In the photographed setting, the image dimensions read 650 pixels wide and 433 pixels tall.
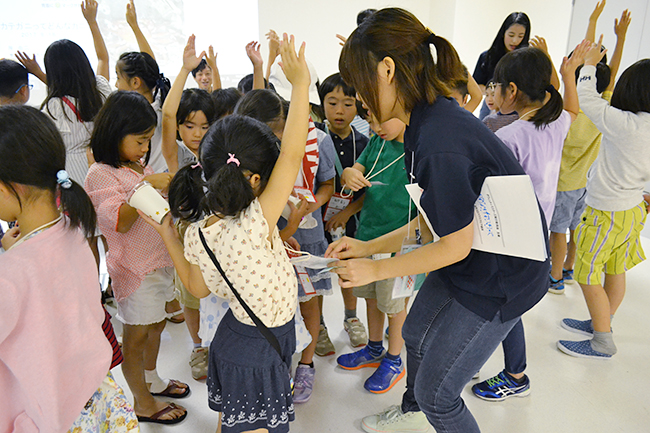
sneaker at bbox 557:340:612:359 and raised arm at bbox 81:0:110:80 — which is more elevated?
raised arm at bbox 81:0:110:80

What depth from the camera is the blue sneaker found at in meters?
1.87

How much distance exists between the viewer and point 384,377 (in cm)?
189

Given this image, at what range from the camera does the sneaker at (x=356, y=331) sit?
2.19 metres

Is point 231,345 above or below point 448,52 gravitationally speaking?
below

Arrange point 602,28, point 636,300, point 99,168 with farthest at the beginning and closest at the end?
1. point 602,28
2. point 636,300
3. point 99,168

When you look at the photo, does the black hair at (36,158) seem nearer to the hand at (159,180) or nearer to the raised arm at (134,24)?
the hand at (159,180)

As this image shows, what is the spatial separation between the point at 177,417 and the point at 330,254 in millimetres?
974

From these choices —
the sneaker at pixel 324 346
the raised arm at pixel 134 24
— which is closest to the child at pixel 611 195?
the sneaker at pixel 324 346

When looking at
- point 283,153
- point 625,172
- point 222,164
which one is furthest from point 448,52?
point 625,172

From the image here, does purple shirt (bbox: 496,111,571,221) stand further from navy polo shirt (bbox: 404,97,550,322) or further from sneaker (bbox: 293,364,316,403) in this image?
sneaker (bbox: 293,364,316,403)

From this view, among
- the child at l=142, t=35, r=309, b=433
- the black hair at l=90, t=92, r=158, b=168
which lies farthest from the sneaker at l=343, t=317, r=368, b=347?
the black hair at l=90, t=92, r=158, b=168

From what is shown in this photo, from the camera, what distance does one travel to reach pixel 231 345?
1218 mm

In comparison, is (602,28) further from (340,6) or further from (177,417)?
(177,417)

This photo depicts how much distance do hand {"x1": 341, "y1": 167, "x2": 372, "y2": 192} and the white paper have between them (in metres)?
0.71
